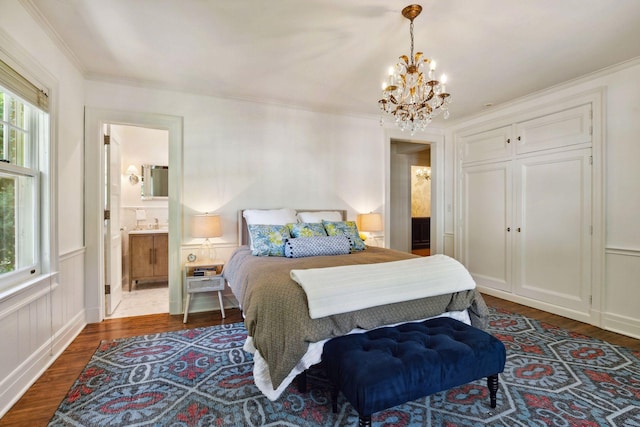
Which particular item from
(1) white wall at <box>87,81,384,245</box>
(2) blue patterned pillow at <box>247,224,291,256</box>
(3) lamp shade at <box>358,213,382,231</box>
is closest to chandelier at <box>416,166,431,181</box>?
(1) white wall at <box>87,81,384,245</box>

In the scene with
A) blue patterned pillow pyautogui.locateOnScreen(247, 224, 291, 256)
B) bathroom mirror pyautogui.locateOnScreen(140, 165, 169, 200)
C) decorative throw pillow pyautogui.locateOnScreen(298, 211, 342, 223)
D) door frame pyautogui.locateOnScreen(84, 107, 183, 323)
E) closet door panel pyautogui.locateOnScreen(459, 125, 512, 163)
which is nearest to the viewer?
blue patterned pillow pyautogui.locateOnScreen(247, 224, 291, 256)

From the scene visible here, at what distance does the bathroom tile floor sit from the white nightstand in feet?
1.82

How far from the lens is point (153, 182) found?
4992mm

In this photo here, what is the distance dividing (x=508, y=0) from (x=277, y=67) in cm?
189

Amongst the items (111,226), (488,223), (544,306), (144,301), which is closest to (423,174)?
(488,223)

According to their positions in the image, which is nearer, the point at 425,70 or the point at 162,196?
the point at 425,70

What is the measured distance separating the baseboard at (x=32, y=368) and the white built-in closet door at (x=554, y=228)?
4.73 meters

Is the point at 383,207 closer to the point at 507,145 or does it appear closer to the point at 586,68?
the point at 507,145

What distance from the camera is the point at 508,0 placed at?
1.98 metres

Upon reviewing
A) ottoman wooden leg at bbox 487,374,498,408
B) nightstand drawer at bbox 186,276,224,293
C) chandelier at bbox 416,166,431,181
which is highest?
chandelier at bbox 416,166,431,181

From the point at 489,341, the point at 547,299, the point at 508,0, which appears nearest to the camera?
the point at 489,341

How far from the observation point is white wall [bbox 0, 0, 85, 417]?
6.02ft

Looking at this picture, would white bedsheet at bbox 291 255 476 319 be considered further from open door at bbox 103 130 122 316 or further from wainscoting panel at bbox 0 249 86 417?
open door at bbox 103 130 122 316

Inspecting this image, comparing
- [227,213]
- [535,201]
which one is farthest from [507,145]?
[227,213]
